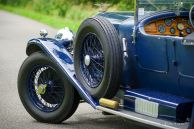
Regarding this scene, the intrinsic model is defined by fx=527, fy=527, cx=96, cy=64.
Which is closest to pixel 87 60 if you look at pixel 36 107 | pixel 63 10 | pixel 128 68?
pixel 128 68

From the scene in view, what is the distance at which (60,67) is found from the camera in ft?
18.6

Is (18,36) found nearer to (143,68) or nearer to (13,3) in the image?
(143,68)

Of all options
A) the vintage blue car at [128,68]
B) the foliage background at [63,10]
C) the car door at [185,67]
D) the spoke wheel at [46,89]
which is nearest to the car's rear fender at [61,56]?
the vintage blue car at [128,68]

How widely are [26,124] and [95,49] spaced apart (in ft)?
4.12

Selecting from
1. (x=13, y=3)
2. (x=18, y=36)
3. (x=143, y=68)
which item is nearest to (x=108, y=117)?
(x=143, y=68)

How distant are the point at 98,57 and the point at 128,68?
0.33m

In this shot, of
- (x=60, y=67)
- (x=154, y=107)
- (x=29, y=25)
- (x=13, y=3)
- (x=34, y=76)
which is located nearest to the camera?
(x=154, y=107)

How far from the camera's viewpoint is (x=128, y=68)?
201 inches

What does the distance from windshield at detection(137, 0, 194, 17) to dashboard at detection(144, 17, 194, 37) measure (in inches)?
5.5

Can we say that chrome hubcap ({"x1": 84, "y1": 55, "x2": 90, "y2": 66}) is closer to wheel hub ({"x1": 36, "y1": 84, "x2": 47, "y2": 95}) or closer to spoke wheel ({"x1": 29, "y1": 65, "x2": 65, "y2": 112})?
spoke wheel ({"x1": 29, "y1": 65, "x2": 65, "y2": 112})

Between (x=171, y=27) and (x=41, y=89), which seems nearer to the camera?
(x=171, y=27)

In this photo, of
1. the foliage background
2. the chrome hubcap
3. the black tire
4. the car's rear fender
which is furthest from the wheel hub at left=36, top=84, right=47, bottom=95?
the foliage background

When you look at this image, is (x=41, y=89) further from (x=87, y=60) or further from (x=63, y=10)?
(x=63, y=10)

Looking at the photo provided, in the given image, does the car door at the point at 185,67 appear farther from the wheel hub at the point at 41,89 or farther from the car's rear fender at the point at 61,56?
the wheel hub at the point at 41,89
